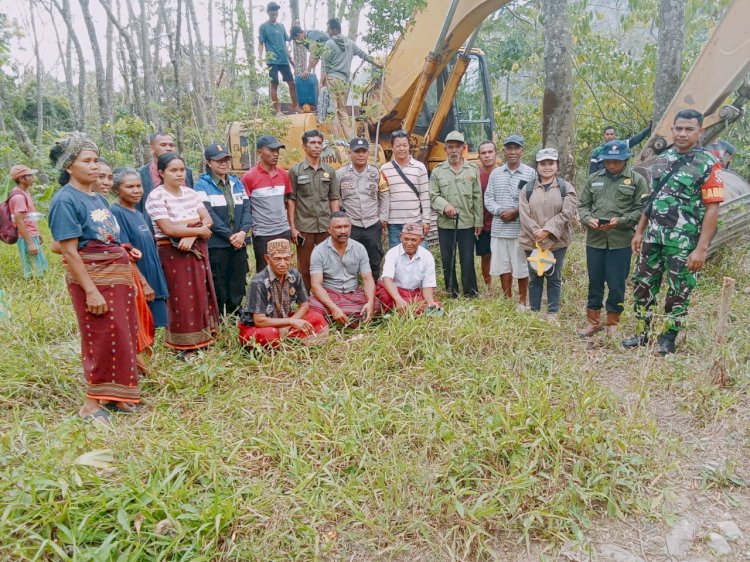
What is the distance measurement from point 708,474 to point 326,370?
2.21m

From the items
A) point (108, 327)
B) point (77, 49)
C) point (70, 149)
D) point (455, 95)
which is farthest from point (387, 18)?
point (77, 49)

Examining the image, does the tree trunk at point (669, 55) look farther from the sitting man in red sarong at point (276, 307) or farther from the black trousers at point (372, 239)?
the sitting man in red sarong at point (276, 307)

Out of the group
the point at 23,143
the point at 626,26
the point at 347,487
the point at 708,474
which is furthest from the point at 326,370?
the point at 23,143

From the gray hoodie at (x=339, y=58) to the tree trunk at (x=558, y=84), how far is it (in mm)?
2327

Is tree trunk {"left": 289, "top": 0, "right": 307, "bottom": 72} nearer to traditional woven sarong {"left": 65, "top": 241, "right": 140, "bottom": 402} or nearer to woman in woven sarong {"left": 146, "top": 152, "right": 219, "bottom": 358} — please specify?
woman in woven sarong {"left": 146, "top": 152, "right": 219, "bottom": 358}

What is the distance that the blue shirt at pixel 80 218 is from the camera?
2867mm

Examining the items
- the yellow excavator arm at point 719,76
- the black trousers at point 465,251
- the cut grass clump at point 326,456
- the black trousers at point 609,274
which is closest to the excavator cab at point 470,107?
the black trousers at point 465,251

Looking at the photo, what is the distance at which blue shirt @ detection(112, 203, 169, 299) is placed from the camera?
3.62 m

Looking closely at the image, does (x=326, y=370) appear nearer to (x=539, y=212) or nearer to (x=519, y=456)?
(x=519, y=456)

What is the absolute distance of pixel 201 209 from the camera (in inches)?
156

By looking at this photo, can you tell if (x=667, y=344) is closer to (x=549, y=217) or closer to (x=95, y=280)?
(x=549, y=217)

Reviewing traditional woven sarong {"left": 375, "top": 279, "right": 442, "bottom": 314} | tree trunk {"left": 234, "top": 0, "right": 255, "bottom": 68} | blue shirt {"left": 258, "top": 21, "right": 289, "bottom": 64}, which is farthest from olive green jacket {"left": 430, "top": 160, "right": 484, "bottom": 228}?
blue shirt {"left": 258, "top": 21, "right": 289, "bottom": 64}

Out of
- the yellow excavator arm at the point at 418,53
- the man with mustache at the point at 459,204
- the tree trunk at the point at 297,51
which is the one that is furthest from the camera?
the tree trunk at the point at 297,51

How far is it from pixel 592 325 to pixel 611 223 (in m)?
0.87
